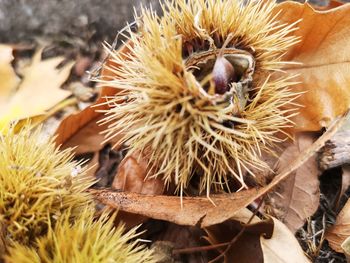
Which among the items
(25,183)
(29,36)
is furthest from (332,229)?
(29,36)

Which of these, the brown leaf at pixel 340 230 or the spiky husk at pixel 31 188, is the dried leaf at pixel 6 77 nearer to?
the spiky husk at pixel 31 188

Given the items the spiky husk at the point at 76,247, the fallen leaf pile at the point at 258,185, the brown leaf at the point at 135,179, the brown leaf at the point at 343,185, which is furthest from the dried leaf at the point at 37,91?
the brown leaf at the point at 343,185

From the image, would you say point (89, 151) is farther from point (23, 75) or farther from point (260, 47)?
point (260, 47)

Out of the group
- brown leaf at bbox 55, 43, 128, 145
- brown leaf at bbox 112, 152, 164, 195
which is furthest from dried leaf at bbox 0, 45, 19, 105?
brown leaf at bbox 112, 152, 164, 195

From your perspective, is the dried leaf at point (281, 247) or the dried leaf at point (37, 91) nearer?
the dried leaf at point (281, 247)

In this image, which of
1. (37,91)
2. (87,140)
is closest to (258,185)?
(87,140)

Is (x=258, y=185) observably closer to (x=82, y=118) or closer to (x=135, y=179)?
(x=135, y=179)
